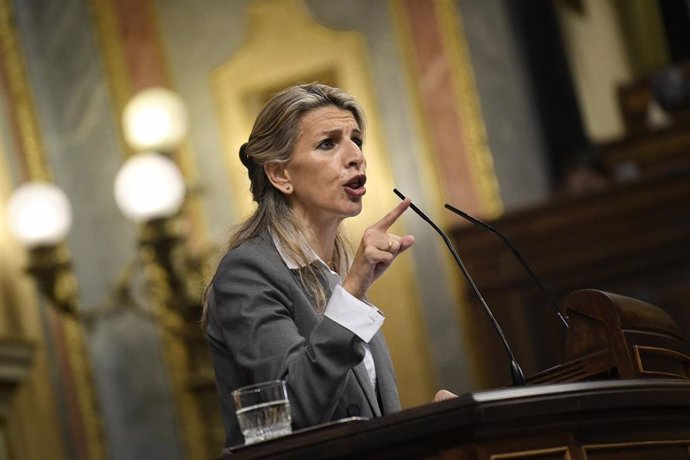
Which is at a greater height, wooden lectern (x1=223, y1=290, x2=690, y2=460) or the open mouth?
the open mouth

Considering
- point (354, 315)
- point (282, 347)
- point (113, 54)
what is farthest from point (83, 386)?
point (354, 315)

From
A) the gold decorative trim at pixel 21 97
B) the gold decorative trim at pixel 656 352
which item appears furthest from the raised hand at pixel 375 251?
the gold decorative trim at pixel 21 97

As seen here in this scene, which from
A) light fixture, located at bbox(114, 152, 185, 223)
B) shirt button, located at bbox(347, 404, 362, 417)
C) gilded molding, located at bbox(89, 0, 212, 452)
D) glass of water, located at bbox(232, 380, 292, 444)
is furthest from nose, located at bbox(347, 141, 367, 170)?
gilded molding, located at bbox(89, 0, 212, 452)

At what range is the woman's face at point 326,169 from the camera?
120 inches

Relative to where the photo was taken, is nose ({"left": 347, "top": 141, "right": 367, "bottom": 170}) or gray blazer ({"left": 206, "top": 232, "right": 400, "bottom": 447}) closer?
gray blazer ({"left": 206, "top": 232, "right": 400, "bottom": 447})

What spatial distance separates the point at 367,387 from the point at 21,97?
4.62 m

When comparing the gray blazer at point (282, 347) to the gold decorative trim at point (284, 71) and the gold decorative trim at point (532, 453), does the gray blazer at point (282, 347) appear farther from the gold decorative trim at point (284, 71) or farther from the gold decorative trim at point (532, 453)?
the gold decorative trim at point (284, 71)

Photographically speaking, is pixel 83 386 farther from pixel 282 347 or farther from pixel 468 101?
pixel 282 347

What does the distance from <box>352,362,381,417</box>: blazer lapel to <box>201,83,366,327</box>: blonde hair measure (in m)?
0.18

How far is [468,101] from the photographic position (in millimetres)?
7551

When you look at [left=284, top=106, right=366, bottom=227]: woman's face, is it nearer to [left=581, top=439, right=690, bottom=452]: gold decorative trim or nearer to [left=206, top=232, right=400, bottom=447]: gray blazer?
[left=206, top=232, right=400, bottom=447]: gray blazer

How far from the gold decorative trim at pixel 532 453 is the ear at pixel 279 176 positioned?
0.93 metres

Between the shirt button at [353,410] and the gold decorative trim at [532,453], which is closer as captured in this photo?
the gold decorative trim at [532,453]

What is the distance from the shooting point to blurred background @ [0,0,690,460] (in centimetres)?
658
